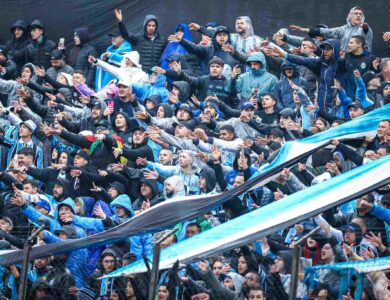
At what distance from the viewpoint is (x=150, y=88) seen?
2345 cm

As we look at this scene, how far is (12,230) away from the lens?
1936 cm

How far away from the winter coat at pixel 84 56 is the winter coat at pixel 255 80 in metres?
3.21

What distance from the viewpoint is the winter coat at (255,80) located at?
73.5ft

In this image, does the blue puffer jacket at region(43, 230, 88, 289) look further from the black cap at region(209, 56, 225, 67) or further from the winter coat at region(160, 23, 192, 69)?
the winter coat at region(160, 23, 192, 69)

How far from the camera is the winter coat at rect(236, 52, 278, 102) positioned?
22.4 meters

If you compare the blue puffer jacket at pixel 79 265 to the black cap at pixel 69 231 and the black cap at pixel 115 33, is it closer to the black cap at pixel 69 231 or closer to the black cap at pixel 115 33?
the black cap at pixel 69 231

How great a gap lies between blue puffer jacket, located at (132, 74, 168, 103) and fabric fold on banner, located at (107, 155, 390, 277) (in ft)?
22.9

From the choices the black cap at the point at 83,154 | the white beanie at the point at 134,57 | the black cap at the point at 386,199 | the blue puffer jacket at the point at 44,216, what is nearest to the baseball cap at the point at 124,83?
the white beanie at the point at 134,57

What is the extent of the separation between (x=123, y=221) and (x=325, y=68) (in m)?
4.67

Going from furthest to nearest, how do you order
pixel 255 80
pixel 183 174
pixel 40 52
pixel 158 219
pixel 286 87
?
pixel 40 52 → pixel 255 80 → pixel 286 87 → pixel 183 174 → pixel 158 219

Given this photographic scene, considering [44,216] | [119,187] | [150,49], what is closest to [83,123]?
[150,49]

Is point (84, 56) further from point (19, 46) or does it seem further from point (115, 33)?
point (19, 46)

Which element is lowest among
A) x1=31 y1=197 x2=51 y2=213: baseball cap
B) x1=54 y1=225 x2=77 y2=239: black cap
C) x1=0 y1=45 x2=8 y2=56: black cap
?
x1=31 y1=197 x2=51 y2=213: baseball cap

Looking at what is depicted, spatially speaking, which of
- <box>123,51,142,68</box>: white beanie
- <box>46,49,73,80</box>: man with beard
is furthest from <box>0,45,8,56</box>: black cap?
<box>123,51,142,68</box>: white beanie
